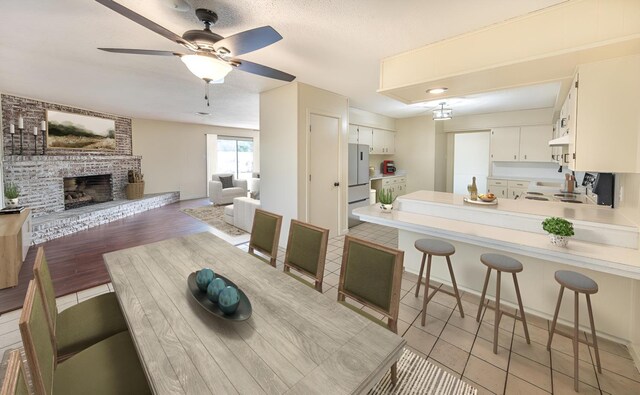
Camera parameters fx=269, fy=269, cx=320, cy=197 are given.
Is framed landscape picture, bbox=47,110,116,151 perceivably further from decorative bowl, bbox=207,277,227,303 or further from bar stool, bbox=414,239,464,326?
bar stool, bbox=414,239,464,326

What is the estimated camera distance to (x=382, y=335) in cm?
112

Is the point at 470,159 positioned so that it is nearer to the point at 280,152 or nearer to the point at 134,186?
the point at 280,152

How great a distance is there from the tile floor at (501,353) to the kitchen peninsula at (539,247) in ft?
0.62

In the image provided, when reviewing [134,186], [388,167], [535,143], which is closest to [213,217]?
[134,186]

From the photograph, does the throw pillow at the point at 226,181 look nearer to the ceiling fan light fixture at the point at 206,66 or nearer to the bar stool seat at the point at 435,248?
the ceiling fan light fixture at the point at 206,66

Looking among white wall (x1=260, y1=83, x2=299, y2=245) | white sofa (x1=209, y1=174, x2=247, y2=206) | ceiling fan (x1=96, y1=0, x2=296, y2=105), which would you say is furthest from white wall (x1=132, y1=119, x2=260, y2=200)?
ceiling fan (x1=96, y1=0, x2=296, y2=105)

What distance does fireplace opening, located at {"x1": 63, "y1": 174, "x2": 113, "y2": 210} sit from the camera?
223 inches

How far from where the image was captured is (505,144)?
232 inches

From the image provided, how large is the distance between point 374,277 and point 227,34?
7.64 ft

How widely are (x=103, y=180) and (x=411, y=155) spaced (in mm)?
7605

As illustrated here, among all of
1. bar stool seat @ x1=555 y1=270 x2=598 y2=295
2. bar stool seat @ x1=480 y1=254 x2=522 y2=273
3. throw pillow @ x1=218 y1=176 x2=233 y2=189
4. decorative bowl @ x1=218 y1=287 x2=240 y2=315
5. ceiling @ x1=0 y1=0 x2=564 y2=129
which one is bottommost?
bar stool seat @ x1=555 y1=270 x2=598 y2=295

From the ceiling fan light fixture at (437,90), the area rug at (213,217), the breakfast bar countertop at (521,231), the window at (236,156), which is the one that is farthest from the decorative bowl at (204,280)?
the window at (236,156)

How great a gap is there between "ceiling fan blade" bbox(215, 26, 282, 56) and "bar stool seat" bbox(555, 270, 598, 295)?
239 centimetres

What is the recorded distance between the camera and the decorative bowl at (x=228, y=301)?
121 cm
